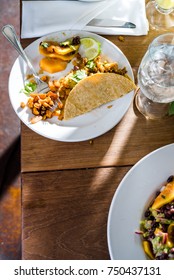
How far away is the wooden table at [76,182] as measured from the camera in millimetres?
1054

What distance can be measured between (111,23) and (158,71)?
234 millimetres

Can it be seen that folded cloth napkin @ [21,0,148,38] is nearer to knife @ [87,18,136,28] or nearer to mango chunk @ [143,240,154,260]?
knife @ [87,18,136,28]

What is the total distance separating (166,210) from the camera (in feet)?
3.33

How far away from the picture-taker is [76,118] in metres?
1.10

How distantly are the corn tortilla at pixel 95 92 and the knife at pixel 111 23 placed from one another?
0.54 feet

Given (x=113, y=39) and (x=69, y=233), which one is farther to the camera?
(x=113, y=39)

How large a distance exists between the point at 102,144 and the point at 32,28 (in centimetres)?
37

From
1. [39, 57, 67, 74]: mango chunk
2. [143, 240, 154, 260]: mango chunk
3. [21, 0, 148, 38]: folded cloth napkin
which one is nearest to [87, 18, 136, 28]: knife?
[21, 0, 148, 38]: folded cloth napkin

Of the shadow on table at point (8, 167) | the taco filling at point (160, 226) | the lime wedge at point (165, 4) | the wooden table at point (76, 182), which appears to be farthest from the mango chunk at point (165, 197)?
the shadow on table at point (8, 167)

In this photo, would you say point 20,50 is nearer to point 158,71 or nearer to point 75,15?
point 75,15

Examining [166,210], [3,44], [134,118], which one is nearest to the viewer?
[166,210]
